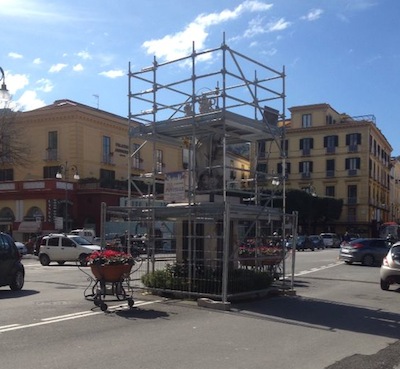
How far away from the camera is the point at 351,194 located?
260ft

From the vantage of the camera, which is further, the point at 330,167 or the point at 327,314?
the point at 330,167

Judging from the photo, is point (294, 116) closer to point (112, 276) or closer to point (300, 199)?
point (300, 199)

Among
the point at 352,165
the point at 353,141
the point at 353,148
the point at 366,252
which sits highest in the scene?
the point at 353,141

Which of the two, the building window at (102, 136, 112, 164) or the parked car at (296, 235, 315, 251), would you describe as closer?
the parked car at (296, 235, 315, 251)

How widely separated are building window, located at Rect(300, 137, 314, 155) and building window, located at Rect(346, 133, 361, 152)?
5207 millimetres

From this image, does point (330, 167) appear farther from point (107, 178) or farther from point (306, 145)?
point (107, 178)

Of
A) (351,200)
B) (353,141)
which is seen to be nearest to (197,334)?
(353,141)

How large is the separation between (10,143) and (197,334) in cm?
3643

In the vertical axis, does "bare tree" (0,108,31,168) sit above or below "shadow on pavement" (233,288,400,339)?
above

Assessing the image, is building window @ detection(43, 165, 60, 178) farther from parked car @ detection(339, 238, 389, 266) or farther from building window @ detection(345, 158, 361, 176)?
building window @ detection(345, 158, 361, 176)

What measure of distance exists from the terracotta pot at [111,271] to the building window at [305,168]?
240 ft

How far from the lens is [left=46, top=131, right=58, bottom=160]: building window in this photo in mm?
50062

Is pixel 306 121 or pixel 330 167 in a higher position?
pixel 306 121

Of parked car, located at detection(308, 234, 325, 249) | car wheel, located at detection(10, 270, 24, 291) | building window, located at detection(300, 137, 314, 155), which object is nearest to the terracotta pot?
car wheel, located at detection(10, 270, 24, 291)
